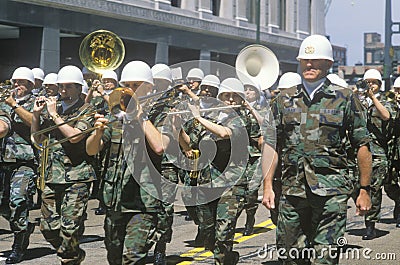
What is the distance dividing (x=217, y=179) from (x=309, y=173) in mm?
1790

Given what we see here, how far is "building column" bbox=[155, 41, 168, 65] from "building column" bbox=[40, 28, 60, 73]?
19.9 ft

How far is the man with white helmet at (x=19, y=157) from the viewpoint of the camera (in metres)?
9.22

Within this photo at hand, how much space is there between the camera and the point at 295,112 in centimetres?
674

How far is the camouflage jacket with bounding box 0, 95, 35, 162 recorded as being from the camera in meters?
9.48

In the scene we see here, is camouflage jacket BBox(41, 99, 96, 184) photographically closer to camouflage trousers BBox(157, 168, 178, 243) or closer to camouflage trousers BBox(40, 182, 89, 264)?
camouflage trousers BBox(40, 182, 89, 264)

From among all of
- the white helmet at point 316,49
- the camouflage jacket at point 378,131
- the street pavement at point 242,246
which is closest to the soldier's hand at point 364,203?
the white helmet at point 316,49

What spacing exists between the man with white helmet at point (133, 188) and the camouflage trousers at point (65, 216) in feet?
2.84

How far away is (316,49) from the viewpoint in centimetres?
670

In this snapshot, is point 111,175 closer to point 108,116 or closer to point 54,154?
point 108,116

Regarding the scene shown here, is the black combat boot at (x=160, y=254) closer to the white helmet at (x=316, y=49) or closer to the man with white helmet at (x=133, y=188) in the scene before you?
the man with white helmet at (x=133, y=188)

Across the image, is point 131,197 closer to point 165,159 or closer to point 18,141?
point 165,159

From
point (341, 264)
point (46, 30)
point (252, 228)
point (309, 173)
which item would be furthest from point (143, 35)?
point (309, 173)

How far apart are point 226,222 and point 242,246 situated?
2.40 metres

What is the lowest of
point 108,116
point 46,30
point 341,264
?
point 341,264
